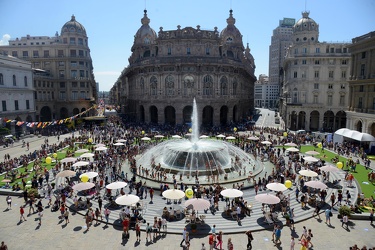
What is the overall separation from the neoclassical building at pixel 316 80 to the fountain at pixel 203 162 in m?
36.7

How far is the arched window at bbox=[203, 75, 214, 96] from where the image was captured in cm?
6625

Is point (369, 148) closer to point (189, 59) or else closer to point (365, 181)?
point (365, 181)

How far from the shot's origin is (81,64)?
76938mm

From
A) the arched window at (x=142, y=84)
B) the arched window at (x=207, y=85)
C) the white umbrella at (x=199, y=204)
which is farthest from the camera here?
the arched window at (x=142, y=84)

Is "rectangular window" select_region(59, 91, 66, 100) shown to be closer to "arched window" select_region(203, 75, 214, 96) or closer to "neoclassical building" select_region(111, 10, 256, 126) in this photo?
"neoclassical building" select_region(111, 10, 256, 126)

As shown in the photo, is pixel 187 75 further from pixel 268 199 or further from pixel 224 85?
pixel 268 199

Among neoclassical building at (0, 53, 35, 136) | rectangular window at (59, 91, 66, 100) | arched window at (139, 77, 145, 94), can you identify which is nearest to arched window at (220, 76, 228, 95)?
arched window at (139, 77, 145, 94)

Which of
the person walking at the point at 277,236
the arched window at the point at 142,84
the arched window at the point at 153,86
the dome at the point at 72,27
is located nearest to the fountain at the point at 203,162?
the person walking at the point at 277,236

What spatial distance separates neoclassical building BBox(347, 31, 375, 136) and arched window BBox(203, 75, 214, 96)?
2983 cm

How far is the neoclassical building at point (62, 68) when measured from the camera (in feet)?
245

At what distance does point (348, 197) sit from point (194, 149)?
15.3 metres

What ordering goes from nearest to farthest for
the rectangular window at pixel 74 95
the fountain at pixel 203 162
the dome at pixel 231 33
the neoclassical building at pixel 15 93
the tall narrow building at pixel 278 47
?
1. the fountain at pixel 203 162
2. the neoclassical building at pixel 15 93
3. the rectangular window at pixel 74 95
4. the dome at pixel 231 33
5. the tall narrow building at pixel 278 47

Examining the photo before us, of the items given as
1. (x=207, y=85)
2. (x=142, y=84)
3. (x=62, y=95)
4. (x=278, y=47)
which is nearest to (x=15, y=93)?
(x=62, y=95)

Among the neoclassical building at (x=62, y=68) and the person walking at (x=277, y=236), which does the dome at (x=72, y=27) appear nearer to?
the neoclassical building at (x=62, y=68)
